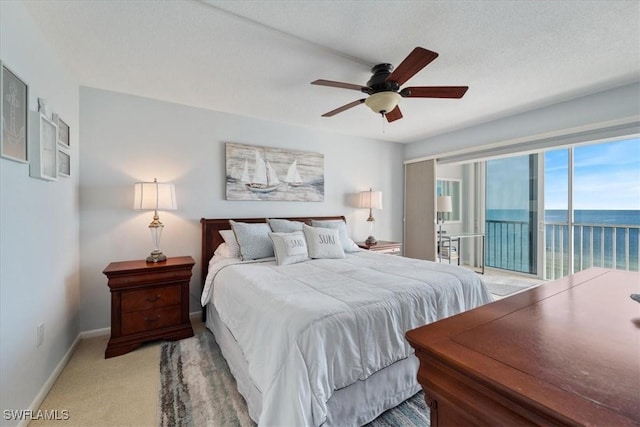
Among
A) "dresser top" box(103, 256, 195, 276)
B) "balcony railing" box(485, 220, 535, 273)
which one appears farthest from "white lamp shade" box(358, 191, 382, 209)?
"balcony railing" box(485, 220, 535, 273)

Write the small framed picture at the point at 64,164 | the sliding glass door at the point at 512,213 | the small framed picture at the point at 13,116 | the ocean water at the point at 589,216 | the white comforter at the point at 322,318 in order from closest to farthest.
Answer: the white comforter at the point at 322,318 → the small framed picture at the point at 13,116 → the small framed picture at the point at 64,164 → the ocean water at the point at 589,216 → the sliding glass door at the point at 512,213

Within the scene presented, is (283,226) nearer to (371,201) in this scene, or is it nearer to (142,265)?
(142,265)

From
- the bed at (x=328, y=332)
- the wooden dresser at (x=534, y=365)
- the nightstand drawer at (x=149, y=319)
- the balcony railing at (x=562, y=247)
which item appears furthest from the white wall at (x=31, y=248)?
the balcony railing at (x=562, y=247)

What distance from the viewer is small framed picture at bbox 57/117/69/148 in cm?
214

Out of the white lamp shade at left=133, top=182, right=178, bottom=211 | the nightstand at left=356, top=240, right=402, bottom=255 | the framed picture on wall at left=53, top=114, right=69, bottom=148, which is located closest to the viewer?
the framed picture on wall at left=53, top=114, right=69, bottom=148

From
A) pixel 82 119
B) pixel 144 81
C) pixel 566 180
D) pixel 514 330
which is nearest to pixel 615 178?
pixel 566 180

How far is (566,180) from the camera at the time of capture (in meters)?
4.35

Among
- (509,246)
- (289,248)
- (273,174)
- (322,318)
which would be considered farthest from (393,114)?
(509,246)

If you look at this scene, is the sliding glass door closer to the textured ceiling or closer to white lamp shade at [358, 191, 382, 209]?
the textured ceiling

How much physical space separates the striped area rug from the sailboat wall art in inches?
73.0

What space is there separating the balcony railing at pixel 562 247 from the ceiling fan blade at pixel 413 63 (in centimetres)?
433

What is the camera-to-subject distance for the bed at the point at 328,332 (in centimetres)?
128

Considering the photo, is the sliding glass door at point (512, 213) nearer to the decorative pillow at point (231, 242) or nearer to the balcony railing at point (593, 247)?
the balcony railing at point (593, 247)

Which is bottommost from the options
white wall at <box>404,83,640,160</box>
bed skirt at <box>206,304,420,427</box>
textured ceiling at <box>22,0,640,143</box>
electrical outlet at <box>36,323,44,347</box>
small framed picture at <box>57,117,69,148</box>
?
bed skirt at <box>206,304,420,427</box>
